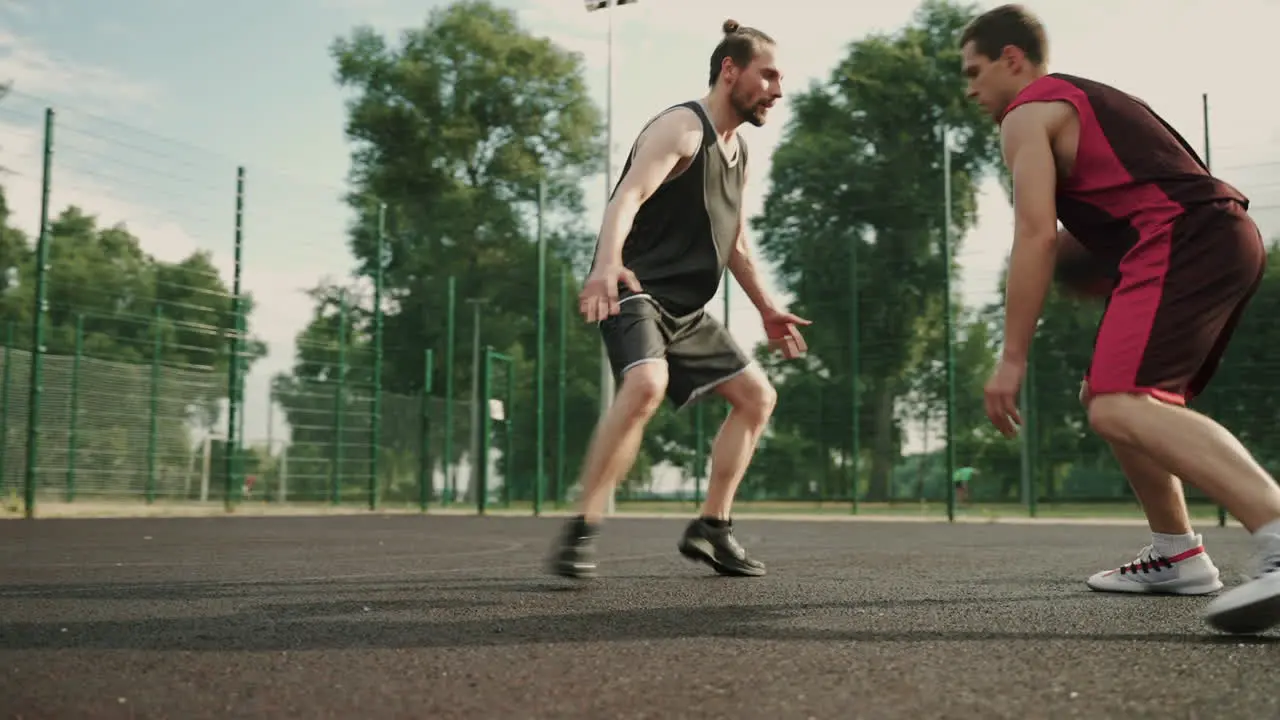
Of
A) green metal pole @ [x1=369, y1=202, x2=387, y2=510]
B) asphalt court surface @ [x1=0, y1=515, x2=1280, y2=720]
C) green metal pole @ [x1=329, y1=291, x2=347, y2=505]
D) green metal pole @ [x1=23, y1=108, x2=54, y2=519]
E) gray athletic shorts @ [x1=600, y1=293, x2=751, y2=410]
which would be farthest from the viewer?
green metal pole @ [x1=329, y1=291, x2=347, y2=505]

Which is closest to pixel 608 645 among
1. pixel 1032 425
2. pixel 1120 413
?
pixel 1120 413

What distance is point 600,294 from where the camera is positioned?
370 centimetres

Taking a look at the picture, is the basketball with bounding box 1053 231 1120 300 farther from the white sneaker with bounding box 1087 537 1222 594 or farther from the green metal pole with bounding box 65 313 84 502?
the green metal pole with bounding box 65 313 84 502

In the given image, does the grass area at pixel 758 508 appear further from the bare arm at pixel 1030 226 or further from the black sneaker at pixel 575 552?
the bare arm at pixel 1030 226

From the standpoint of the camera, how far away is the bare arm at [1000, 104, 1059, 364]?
303 cm

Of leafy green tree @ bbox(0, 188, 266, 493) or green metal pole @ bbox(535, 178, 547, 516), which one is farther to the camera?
green metal pole @ bbox(535, 178, 547, 516)

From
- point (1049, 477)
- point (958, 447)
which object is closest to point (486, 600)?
point (958, 447)

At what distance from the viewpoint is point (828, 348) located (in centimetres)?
1766

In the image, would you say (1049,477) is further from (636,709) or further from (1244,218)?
(636,709)

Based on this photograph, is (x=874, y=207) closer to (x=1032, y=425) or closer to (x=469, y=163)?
(x=1032, y=425)

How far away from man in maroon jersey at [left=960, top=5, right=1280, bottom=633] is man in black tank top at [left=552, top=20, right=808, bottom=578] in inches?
49.9

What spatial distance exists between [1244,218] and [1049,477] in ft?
51.3

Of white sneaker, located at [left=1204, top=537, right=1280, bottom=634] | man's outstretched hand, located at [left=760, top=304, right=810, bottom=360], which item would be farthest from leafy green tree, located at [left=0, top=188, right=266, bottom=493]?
white sneaker, located at [left=1204, top=537, right=1280, bottom=634]

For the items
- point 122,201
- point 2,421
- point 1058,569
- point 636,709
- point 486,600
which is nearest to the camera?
point 636,709
